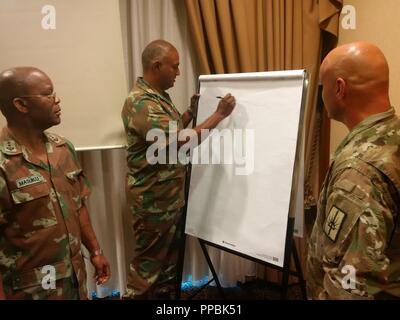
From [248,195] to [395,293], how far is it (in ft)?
2.54

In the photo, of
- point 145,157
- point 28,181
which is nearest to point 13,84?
point 28,181

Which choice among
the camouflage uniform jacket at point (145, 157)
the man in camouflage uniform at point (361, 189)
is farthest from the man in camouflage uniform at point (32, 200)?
the man in camouflage uniform at point (361, 189)

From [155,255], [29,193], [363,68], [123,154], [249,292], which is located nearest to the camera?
[363,68]

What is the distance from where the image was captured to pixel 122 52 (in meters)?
2.06

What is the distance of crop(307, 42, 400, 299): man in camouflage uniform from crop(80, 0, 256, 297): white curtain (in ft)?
4.40

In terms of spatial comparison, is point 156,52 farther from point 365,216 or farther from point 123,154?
point 365,216

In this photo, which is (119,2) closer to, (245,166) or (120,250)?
(245,166)

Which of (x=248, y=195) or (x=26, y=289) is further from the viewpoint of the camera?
(x=248, y=195)

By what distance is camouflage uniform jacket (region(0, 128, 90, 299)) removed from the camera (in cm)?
118

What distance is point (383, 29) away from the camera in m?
1.91

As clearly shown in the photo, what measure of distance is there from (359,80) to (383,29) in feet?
3.68

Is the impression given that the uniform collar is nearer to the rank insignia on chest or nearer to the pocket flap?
the pocket flap
